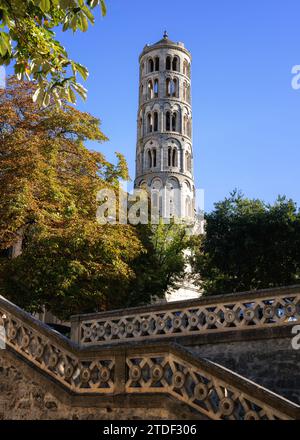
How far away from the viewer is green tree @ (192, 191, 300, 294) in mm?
32156

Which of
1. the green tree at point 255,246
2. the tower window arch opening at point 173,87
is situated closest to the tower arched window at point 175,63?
the tower window arch opening at point 173,87

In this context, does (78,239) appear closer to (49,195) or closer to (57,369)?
(49,195)

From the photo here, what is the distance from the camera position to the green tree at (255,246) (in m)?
32.2

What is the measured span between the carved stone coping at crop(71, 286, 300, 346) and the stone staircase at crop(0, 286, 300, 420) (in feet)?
0.07

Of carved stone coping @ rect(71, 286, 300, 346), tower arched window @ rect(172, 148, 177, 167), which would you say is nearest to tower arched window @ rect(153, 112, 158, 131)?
tower arched window @ rect(172, 148, 177, 167)

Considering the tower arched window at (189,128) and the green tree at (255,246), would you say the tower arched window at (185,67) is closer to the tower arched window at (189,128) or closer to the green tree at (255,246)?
the tower arched window at (189,128)

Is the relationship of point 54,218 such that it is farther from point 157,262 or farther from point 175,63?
point 175,63

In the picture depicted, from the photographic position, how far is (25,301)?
19.2 m

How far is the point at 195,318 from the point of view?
1193 cm

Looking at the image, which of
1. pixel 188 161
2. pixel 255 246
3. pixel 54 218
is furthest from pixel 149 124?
pixel 54 218

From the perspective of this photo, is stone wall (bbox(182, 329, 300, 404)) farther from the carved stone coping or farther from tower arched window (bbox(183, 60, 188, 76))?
tower arched window (bbox(183, 60, 188, 76))

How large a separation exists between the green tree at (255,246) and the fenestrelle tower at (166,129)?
32.0 m

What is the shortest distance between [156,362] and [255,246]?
82.7ft

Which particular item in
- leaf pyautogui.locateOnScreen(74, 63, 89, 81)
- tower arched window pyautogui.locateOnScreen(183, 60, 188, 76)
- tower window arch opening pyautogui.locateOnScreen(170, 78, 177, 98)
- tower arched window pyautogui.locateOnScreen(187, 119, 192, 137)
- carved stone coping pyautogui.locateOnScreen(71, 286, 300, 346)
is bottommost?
carved stone coping pyautogui.locateOnScreen(71, 286, 300, 346)
